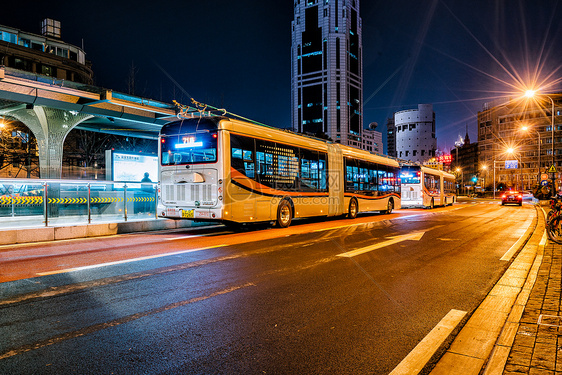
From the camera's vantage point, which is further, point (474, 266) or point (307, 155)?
point (307, 155)

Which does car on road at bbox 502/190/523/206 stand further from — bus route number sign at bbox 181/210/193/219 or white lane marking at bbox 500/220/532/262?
bus route number sign at bbox 181/210/193/219

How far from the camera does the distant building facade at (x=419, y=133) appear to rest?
163 m

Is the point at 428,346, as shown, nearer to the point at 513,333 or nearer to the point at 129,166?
the point at 513,333

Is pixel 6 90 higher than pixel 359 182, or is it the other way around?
pixel 6 90

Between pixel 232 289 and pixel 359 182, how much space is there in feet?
49.3

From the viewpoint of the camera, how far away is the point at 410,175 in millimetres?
→ 28703

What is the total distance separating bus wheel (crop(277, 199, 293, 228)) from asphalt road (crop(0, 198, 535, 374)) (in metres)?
4.76

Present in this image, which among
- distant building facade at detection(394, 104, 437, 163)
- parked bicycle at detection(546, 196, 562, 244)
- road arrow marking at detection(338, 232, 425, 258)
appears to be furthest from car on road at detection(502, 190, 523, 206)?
distant building facade at detection(394, 104, 437, 163)

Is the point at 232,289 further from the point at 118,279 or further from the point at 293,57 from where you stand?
the point at 293,57

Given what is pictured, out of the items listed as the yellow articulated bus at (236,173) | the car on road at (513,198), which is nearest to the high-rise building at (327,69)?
the car on road at (513,198)

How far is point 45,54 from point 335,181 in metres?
55.9

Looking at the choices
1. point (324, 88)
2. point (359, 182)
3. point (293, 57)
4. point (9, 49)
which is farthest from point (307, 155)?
point (293, 57)

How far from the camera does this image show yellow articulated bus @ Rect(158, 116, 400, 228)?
1148 centimetres

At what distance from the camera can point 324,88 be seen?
165 m
